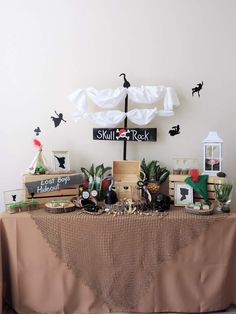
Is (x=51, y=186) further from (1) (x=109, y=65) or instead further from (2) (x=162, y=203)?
(1) (x=109, y=65)

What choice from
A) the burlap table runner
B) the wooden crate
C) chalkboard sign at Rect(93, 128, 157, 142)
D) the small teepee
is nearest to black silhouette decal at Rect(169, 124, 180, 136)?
chalkboard sign at Rect(93, 128, 157, 142)

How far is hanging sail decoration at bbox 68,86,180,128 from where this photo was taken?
6.93 ft

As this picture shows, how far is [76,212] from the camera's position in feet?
6.23

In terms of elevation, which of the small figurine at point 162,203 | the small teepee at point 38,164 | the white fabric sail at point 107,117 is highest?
the white fabric sail at point 107,117

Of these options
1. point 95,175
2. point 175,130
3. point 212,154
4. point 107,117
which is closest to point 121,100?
point 107,117

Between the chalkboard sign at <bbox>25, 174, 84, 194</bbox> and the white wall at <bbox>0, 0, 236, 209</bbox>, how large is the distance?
232 mm

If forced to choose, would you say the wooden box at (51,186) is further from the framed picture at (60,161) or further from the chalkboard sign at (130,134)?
the chalkboard sign at (130,134)

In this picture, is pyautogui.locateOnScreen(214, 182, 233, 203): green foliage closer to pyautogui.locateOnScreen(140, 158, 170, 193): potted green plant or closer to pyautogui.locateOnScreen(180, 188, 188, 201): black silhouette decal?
pyautogui.locateOnScreen(180, 188, 188, 201): black silhouette decal

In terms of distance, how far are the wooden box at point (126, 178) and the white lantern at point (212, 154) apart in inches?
17.7

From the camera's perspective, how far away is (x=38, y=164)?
83.2 inches

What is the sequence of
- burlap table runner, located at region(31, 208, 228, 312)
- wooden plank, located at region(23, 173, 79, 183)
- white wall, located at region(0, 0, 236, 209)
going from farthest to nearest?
white wall, located at region(0, 0, 236, 209), wooden plank, located at region(23, 173, 79, 183), burlap table runner, located at region(31, 208, 228, 312)

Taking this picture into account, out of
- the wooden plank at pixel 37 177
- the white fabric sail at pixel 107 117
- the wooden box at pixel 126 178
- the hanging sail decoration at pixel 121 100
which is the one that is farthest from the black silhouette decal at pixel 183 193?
the wooden plank at pixel 37 177

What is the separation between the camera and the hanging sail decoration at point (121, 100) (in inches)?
83.1

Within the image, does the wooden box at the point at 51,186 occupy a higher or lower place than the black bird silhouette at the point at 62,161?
lower
